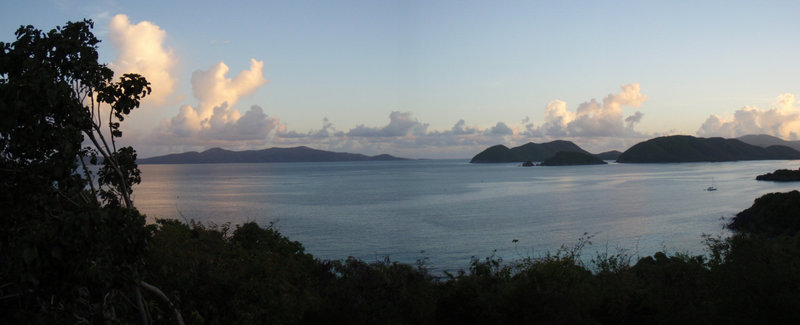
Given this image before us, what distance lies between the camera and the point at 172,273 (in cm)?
1470

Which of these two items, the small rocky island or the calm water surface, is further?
the small rocky island

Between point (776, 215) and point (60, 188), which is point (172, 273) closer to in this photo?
point (60, 188)

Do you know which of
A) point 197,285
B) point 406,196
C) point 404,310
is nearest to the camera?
point 197,285

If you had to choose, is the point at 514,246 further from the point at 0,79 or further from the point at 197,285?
the point at 0,79

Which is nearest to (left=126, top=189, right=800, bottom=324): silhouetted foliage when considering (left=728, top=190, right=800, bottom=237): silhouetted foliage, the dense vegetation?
the dense vegetation

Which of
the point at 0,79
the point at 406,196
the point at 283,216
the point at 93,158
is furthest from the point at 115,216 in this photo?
the point at 406,196

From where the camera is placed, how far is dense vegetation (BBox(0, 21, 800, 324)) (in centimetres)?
675

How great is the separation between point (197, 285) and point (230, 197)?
254 feet

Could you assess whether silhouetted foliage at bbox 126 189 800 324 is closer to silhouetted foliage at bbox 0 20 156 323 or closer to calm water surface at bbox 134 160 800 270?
silhouetted foliage at bbox 0 20 156 323

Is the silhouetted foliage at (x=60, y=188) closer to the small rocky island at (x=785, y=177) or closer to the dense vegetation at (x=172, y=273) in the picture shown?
the dense vegetation at (x=172, y=273)

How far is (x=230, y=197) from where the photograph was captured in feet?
290

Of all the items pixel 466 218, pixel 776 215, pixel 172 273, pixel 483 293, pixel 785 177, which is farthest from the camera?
pixel 785 177

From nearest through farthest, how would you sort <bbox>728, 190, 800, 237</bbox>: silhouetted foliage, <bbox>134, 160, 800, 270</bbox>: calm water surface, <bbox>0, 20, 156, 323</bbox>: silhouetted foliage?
<bbox>0, 20, 156, 323</bbox>: silhouetted foliage
<bbox>134, 160, 800, 270</bbox>: calm water surface
<bbox>728, 190, 800, 237</bbox>: silhouetted foliage

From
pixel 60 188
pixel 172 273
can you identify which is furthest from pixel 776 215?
pixel 60 188
